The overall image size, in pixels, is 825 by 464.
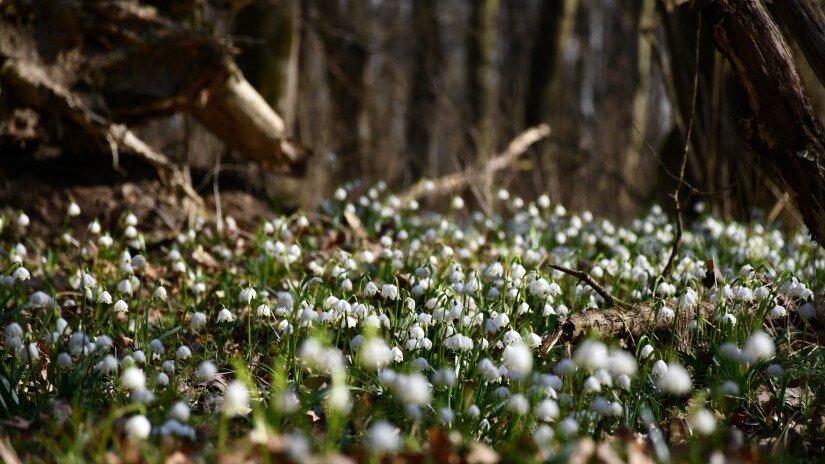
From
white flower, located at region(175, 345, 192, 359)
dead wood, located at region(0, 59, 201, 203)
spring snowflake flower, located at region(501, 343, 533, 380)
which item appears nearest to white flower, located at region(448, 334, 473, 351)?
spring snowflake flower, located at region(501, 343, 533, 380)

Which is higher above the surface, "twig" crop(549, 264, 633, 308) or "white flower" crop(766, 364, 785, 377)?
"twig" crop(549, 264, 633, 308)

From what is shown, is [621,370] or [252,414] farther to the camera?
[252,414]

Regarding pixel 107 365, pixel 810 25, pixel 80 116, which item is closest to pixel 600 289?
pixel 810 25

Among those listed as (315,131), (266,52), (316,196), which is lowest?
(316,196)

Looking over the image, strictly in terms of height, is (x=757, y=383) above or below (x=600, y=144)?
below

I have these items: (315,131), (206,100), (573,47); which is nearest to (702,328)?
(206,100)

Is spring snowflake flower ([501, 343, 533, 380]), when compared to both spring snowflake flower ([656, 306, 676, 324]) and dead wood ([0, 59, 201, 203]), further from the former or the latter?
dead wood ([0, 59, 201, 203])

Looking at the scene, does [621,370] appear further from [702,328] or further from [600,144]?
[600,144]
